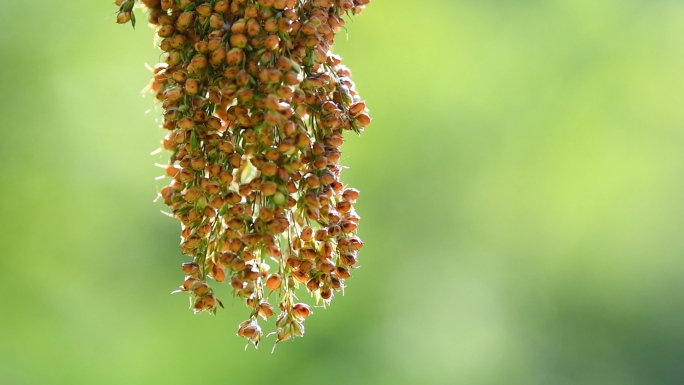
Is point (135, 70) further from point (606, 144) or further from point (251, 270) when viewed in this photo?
point (251, 270)

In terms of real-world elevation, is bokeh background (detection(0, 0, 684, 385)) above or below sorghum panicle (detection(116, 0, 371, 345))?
above

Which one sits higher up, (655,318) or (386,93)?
(386,93)

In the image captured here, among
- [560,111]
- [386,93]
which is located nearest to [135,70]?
[386,93]

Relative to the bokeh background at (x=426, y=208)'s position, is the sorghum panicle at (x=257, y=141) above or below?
below

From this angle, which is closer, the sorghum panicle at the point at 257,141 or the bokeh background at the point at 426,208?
the sorghum panicle at the point at 257,141

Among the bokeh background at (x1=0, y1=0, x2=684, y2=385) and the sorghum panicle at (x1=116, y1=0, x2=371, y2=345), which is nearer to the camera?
the sorghum panicle at (x1=116, y1=0, x2=371, y2=345)
